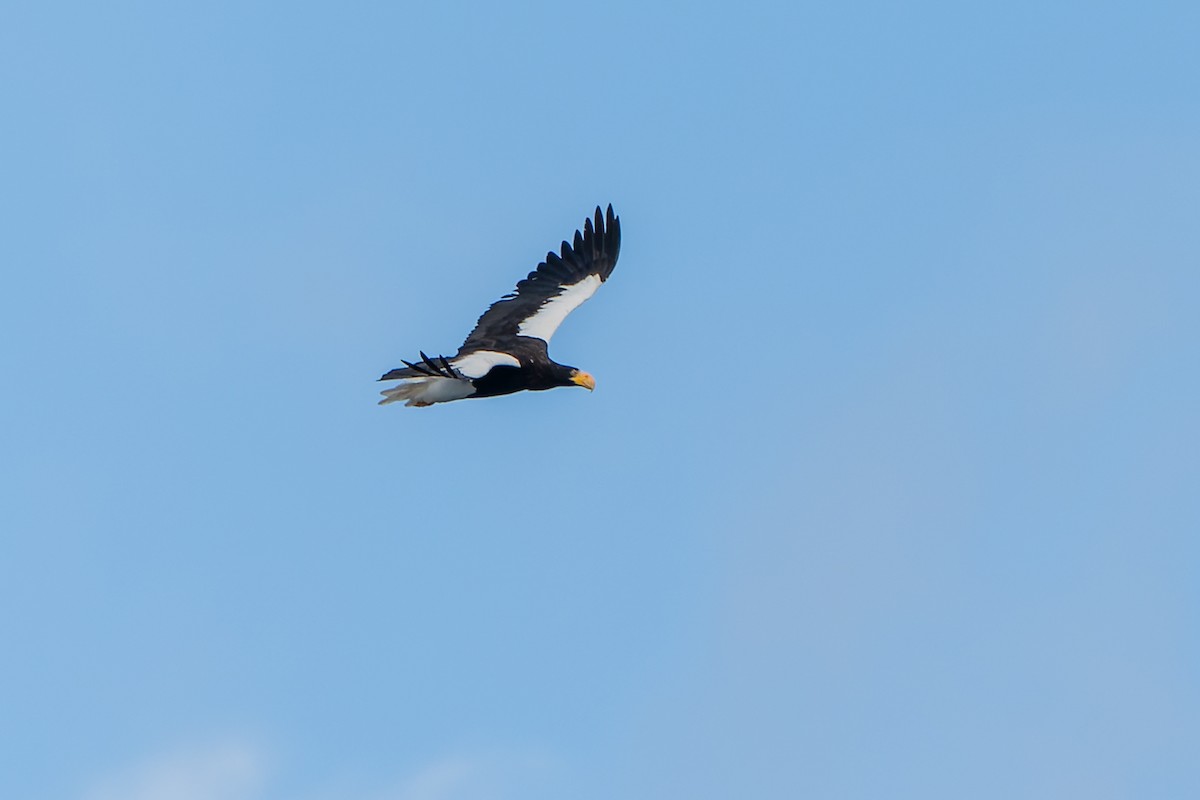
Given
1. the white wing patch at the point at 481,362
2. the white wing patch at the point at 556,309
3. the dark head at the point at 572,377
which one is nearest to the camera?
the white wing patch at the point at 481,362

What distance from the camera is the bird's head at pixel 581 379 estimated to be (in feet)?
96.1

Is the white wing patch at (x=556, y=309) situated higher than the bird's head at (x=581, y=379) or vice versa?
the white wing patch at (x=556, y=309)

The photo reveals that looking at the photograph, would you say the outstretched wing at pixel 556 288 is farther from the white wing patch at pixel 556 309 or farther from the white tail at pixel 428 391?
the white tail at pixel 428 391

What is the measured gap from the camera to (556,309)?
30.9 meters

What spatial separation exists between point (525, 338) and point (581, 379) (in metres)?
1.19

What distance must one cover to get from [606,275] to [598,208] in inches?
52.2

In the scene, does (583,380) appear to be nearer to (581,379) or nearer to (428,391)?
(581,379)

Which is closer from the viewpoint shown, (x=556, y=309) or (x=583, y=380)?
(x=583, y=380)

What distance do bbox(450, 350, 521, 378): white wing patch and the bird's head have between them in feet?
4.41

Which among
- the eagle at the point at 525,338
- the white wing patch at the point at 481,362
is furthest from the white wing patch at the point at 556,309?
the white wing patch at the point at 481,362

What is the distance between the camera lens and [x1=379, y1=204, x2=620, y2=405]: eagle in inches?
1082

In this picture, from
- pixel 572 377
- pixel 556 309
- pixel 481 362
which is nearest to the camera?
pixel 481 362

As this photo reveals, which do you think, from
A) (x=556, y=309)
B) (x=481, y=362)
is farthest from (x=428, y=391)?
(x=556, y=309)

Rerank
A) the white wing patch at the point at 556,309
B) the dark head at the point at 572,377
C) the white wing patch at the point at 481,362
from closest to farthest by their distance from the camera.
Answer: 1. the white wing patch at the point at 481,362
2. the dark head at the point at 572,377
3. the white wing patch at the point at 556,309
